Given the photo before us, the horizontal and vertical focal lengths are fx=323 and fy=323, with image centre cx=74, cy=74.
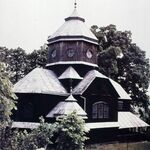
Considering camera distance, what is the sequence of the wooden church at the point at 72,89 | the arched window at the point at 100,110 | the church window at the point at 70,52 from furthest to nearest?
the church window at the point at 70,52, the arched window at the point at 100,110, the wooden church at the point at 72,89

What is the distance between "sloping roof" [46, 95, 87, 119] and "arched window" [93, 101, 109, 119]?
10.2 ft

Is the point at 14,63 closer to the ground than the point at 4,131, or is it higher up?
higher up

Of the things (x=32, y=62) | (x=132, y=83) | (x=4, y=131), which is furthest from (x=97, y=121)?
(x=32, y=62)

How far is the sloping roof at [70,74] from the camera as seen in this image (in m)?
30.9

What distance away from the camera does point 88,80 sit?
30094 mm

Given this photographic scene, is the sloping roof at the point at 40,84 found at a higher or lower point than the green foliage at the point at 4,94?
higher

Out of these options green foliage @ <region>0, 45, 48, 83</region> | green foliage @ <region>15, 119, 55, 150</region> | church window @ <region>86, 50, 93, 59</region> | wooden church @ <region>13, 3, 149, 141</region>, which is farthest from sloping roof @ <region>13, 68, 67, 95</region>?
green foliage @ <region>0, 45, 48, 83</region>

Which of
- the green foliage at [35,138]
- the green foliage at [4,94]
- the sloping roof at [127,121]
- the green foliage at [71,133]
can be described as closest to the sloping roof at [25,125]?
the green foliage at [35,138]

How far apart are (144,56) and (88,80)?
20.2 m

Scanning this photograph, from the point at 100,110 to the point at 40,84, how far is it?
6.38 m

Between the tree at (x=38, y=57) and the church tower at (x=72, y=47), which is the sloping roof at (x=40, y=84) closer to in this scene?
the church tower at (x=72, y=47)

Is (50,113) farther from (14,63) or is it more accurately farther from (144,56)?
(14,63)

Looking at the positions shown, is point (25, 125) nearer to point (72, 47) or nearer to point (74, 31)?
point (72, 47)

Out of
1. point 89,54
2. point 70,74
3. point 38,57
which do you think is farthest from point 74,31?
point 38,57
